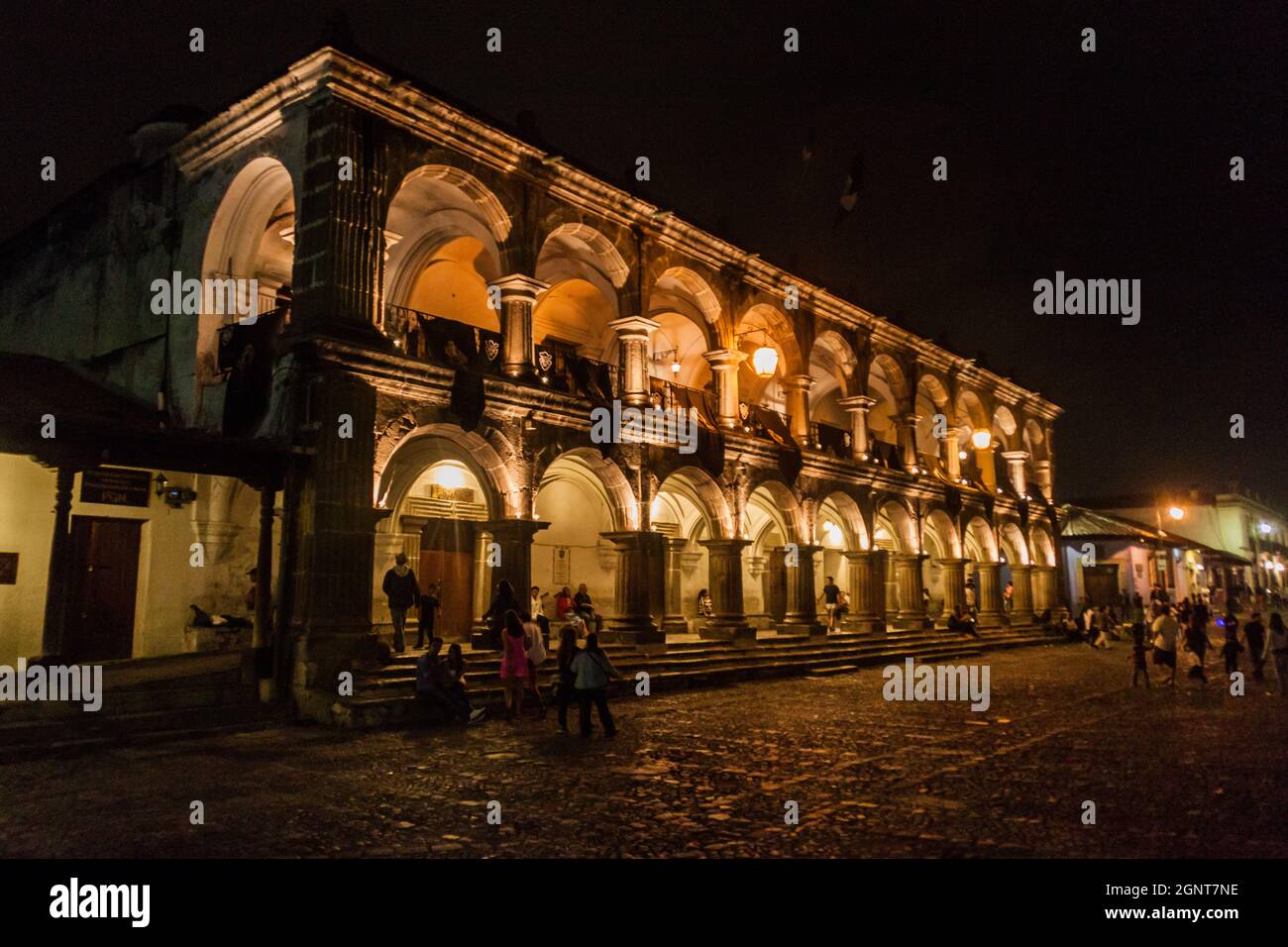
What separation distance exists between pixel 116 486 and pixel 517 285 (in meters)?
7.42

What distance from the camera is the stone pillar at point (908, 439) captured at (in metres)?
27.2

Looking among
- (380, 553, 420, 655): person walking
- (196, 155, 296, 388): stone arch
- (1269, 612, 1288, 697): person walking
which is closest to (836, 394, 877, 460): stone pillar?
(1269, 612, 1288, 697): person walking

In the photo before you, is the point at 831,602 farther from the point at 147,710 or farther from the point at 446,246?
the point at 147,710

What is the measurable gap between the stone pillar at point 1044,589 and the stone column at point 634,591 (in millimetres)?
22066

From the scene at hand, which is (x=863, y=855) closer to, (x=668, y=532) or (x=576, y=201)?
(x=576, y=201)

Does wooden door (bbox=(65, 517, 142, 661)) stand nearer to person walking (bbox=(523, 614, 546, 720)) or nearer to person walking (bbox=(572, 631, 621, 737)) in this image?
person walking (bbox=(523, 614, 546, 720))

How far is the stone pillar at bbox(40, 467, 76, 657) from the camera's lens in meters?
10.6

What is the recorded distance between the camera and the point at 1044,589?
3447 cm

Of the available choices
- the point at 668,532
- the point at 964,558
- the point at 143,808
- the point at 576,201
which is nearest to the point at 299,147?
the point at 576,201

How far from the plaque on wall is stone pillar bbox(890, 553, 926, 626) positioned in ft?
64.9

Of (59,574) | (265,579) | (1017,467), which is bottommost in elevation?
(265,579)

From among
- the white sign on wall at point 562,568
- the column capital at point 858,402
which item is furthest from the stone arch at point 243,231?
the column capital at point 858,402

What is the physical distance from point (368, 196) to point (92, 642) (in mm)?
8221

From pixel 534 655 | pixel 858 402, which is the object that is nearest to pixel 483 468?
pixel 534 655
